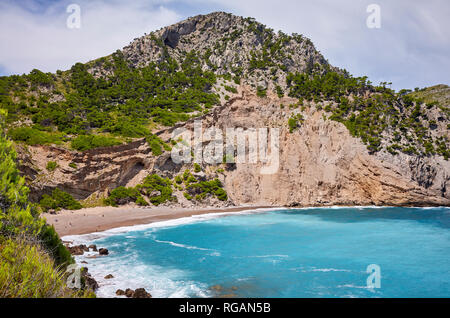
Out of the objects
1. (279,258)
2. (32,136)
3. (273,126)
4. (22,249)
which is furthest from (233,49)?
(22,249)

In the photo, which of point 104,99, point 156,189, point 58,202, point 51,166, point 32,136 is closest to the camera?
point 58,202

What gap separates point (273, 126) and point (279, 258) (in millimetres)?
40828

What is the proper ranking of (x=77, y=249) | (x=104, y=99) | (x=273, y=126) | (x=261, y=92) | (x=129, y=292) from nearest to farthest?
(x=129, y=292) → (x=77, y=249) → (x=104, y=99) → (x=273, y=126) → (x=261, y=92)

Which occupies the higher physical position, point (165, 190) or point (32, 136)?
point (32, 136)

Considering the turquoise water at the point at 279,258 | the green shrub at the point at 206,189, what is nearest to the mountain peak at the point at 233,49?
the green shrub at the point at 206,189

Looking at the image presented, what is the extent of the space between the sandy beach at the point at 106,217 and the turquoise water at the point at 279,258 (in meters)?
2.99

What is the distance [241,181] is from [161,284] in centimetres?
3626

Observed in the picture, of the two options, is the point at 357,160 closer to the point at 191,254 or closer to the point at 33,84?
the point at 191,254

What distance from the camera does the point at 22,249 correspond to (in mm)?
7238

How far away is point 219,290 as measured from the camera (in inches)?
546

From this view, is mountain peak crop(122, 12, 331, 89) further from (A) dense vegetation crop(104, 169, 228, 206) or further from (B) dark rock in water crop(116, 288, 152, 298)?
(B) dark rock in water crop(116, 288, 152, 298)

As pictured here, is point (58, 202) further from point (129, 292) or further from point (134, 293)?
point (134, 293)

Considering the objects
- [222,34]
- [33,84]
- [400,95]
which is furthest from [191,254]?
[222,34]

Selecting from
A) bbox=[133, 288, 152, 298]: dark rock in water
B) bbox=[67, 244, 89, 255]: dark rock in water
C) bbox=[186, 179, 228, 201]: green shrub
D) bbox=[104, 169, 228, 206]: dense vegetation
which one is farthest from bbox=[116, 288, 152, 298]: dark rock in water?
bbox=[186, 179, 228, 201]: green shrub
